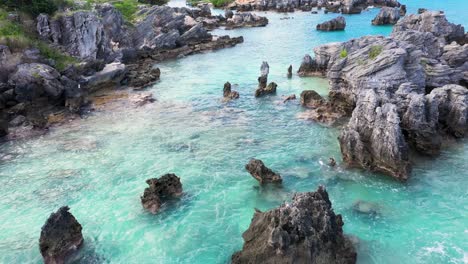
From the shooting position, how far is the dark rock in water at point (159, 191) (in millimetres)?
24266

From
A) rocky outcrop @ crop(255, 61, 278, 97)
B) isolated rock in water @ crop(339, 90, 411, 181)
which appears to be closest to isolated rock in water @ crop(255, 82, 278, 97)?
rocky outcrop @ crop(255, 61, 278, 97)

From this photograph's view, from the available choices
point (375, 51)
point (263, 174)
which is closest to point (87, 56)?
point (263, 174)

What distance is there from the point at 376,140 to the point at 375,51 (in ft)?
40.4

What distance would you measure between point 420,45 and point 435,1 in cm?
9813

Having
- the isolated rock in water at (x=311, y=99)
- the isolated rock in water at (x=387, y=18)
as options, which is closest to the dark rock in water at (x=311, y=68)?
the isolated rock in water at (x=311, y=99)

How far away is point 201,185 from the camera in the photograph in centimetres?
2702

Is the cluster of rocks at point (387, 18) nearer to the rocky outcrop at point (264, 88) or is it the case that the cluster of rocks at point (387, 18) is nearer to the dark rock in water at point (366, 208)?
the rocky outcrop at point (264, 88)

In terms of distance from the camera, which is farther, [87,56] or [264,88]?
[87,56]

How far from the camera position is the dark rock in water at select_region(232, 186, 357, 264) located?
679 inches

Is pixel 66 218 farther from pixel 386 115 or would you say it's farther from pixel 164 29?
pixel 164 29

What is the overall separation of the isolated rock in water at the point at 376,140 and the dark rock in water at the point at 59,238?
19.0 metres

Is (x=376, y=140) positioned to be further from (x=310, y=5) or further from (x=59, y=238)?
(x=310, y=5)

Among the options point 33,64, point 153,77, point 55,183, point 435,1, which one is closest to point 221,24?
point 153,77

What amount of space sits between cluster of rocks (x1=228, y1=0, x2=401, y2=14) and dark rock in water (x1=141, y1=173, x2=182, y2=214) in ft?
326
